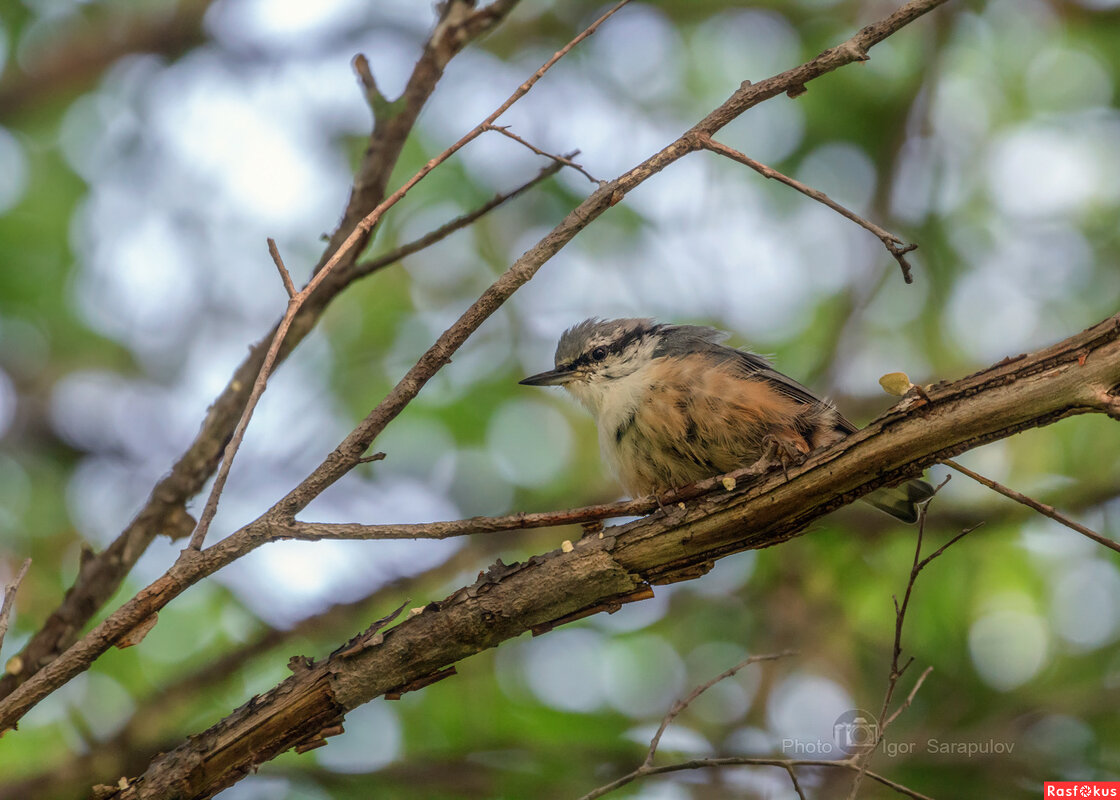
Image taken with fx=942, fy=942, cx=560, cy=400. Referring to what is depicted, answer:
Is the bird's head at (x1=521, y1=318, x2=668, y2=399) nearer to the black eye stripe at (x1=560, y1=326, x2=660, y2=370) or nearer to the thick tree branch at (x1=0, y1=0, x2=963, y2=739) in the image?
the black eye stripe at (x1=560, y1=326, x2=660, y2=370)

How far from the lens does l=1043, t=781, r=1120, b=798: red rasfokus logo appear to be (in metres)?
4.07

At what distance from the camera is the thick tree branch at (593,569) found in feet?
8.40

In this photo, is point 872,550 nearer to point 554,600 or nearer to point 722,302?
point 722,302

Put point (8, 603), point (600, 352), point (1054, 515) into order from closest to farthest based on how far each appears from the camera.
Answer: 1. point (1054, 515)
2. point (8, 603)
3. point (600, 352)

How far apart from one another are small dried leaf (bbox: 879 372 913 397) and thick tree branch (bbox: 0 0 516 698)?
215 centimetres

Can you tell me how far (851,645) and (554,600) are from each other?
11.7 ft

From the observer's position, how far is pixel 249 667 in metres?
5.34

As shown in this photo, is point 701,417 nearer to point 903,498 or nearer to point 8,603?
point 903,498

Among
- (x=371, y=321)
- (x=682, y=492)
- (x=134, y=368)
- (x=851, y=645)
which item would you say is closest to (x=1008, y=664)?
(x=851, y=645)

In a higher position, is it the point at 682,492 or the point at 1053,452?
the point at 1053,452

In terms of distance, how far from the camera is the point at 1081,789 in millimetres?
4426

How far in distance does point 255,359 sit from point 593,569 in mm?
1913

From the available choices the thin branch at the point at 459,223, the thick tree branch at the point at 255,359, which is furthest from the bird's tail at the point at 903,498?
the thick tree branch at the point at 255,359

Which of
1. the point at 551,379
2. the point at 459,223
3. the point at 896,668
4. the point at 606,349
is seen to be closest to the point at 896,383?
the point at 896,668
